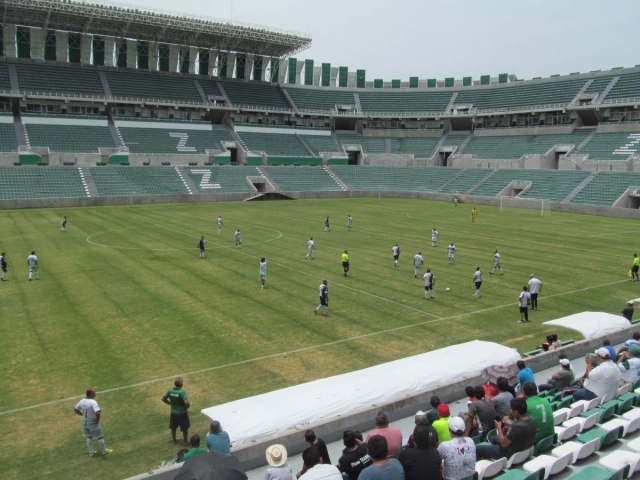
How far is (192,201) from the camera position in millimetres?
65000

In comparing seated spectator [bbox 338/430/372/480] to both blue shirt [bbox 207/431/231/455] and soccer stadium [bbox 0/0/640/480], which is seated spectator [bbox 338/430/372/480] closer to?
soccer stadium [bbox 0/0/640/480]

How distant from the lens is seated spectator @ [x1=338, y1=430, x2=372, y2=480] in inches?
308

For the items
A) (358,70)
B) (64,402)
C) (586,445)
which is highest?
(358,70)

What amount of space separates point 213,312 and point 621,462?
15.3 meters

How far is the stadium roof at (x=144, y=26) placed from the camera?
70750 millimetres

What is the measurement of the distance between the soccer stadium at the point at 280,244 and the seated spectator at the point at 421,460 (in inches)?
39.0

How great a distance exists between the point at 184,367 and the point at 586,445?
10.6 meters

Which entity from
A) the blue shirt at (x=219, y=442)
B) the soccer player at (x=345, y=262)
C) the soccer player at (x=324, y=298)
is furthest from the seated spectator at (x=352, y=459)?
the soccer player at (x=345, y=262)

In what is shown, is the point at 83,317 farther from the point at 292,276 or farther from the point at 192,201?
the point at 192,201

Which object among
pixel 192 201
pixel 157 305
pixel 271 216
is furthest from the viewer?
pixel 192 201

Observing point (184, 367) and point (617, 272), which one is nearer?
point (184, 367)

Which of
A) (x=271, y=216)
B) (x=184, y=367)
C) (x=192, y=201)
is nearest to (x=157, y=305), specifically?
(x=184, y=367)

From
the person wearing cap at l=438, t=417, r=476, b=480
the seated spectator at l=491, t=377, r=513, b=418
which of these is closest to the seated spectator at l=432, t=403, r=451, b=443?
the person wearing cap at l=438, t=417, r=476, b=480

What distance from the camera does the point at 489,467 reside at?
8.18m
